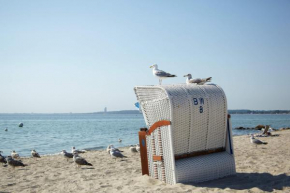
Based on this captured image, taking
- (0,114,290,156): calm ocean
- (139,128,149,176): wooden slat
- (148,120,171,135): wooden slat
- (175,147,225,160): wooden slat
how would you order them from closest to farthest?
(148,120,171,135): wooden slat → (175,147,225,160): wooden slat → (139,128,149,176): wooden slat → (0,114,290,156): calm ocean

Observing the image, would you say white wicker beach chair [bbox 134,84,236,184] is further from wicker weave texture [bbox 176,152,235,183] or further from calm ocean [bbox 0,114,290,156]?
calm ocean [bbox 0,114,290,156]

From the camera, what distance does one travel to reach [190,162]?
7184mm

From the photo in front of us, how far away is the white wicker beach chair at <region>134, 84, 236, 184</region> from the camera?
276 inches

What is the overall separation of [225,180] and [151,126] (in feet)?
7.95

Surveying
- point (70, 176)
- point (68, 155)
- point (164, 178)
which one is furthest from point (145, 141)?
point (68, 155)

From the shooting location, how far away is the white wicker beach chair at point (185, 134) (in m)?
7.01

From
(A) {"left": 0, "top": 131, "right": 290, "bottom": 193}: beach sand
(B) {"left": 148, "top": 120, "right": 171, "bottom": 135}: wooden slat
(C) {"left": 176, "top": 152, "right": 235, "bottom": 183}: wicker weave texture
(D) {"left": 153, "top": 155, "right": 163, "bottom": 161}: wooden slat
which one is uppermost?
(B) {"left": 148, "top": 120, "right": 171, "bottom": 135}: wooden slat

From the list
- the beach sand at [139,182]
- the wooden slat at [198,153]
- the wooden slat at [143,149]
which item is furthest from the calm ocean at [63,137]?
the wooden slat at [198,153]

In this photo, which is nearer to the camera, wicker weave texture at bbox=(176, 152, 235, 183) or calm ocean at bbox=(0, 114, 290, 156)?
wicker weave texture at bbox=(176, 152, 235, 183)

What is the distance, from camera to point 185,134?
284 inches

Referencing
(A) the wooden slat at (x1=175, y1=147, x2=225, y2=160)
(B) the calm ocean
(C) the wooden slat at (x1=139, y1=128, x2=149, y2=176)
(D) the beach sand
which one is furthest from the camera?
(B) the calm ocean

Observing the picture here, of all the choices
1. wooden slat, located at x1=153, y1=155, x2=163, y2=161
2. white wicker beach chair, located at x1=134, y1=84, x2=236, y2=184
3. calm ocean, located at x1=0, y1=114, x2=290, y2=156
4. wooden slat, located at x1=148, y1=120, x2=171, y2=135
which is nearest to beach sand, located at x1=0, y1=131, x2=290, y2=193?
white wicker beach chair, located at x1=134, y1=84, x2=236, y2=184

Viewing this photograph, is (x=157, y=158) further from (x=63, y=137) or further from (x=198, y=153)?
(x=63, y=137)

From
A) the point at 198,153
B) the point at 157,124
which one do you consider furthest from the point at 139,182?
the point at 198,153
